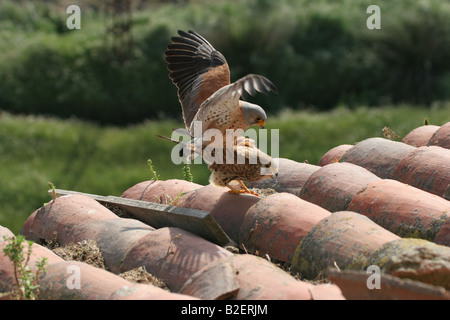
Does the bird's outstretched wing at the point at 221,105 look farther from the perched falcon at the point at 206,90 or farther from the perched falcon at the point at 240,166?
the perched falcon at the point at 240,166

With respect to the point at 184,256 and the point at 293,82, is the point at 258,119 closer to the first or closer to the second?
the point at 184,256

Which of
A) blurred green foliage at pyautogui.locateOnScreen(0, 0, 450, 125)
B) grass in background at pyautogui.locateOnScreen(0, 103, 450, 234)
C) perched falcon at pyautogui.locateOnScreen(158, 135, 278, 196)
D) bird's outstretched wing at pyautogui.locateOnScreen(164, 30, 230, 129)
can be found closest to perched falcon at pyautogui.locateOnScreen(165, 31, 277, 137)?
bird's outstretched wing at pyautogui.locateOnScreen(164, 30, 230, 129)

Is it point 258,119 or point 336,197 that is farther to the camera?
point 258,119

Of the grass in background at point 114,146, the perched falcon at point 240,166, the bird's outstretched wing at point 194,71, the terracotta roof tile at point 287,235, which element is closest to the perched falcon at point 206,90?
the bird's outstretched wing at point 194,71

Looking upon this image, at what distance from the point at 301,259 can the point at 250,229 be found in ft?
1.28

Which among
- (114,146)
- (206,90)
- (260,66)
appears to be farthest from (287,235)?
(260,66)

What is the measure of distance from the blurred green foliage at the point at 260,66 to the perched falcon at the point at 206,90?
9749 millimetres

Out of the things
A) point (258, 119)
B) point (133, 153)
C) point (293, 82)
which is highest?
point (258, 119)

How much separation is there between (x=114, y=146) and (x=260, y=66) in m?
4.05

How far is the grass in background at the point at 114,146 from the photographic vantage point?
444 inches

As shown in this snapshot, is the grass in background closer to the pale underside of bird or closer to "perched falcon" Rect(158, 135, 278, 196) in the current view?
the pale underside of bird

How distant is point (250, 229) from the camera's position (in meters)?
3.07

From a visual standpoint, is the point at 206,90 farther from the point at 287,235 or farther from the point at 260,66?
the point at 260,66

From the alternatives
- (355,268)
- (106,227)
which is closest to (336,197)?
(355,268)
